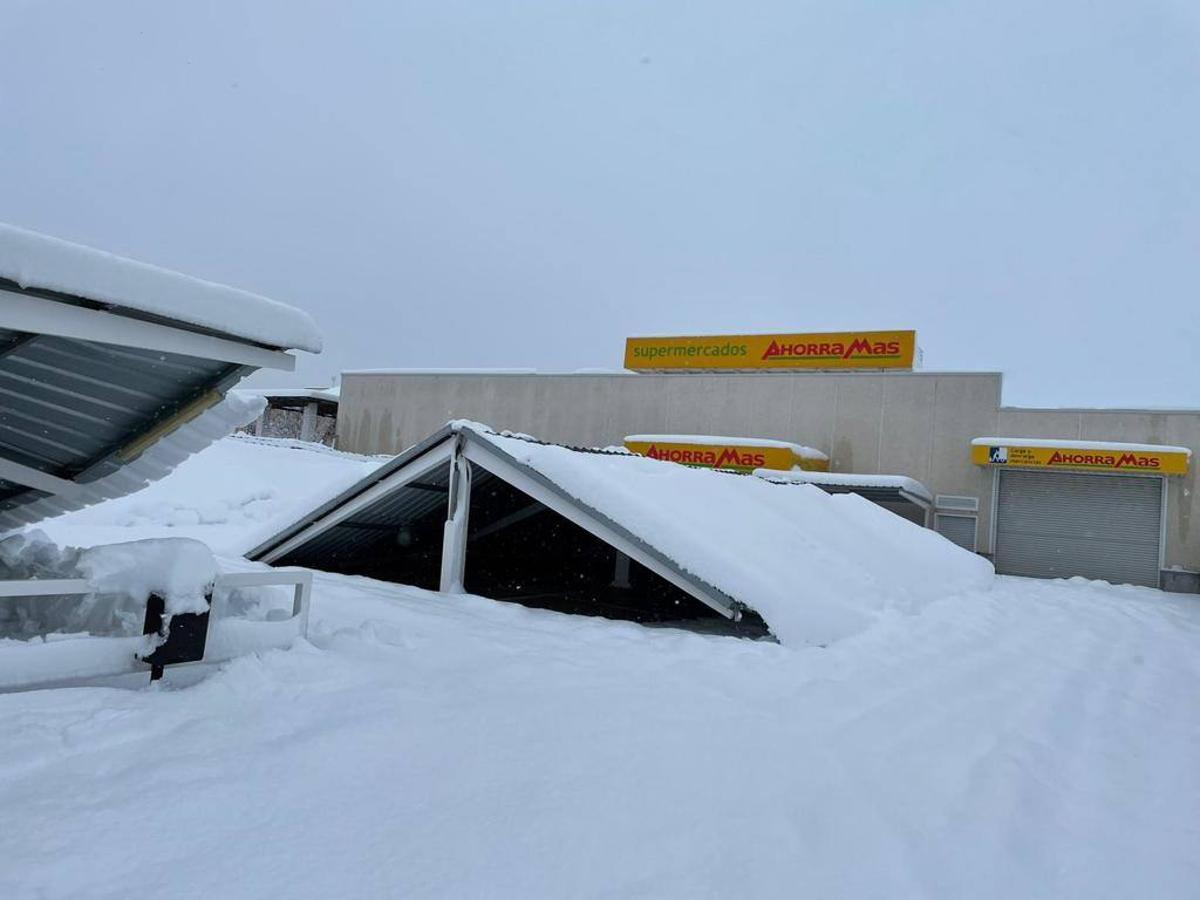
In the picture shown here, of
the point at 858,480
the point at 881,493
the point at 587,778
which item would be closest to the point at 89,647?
the point at 587,778

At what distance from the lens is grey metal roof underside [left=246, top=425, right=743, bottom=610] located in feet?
24.4

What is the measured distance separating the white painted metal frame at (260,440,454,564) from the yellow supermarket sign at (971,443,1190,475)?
17.2 metres

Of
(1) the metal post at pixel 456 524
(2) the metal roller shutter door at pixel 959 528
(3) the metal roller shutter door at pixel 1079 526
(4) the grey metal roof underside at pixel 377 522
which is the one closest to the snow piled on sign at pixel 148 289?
(1) the metal post at pixel 456 524

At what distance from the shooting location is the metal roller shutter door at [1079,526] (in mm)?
20625

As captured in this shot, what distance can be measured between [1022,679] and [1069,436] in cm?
1769

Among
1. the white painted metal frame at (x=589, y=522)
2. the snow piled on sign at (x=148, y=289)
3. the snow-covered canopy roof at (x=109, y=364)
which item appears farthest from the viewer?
the white painted metal frame at (x=589, y=522)

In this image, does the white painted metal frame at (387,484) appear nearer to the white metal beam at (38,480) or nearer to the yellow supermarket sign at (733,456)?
the white metal beam at (38,480)

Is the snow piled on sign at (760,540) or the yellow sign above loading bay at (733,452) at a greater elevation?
the yellow sign above loading bay at (733,452)

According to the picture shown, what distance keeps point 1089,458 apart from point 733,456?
875 cm

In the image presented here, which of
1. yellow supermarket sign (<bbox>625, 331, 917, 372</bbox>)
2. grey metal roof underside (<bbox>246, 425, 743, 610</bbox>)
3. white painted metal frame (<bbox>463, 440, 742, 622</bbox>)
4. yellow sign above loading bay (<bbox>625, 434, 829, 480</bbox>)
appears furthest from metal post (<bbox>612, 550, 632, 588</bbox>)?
yellow supermarket sign (<bbox>625, 331, 917, 372</bbox>)

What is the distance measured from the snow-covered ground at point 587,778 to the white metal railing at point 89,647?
0.14m

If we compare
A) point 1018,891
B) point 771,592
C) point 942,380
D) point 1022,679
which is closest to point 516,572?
point 771,592

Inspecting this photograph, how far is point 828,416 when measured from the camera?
2425 centimetres

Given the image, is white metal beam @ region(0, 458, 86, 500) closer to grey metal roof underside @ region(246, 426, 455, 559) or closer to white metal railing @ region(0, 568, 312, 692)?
white metal railing @ region(0, 568, 312, 692)
